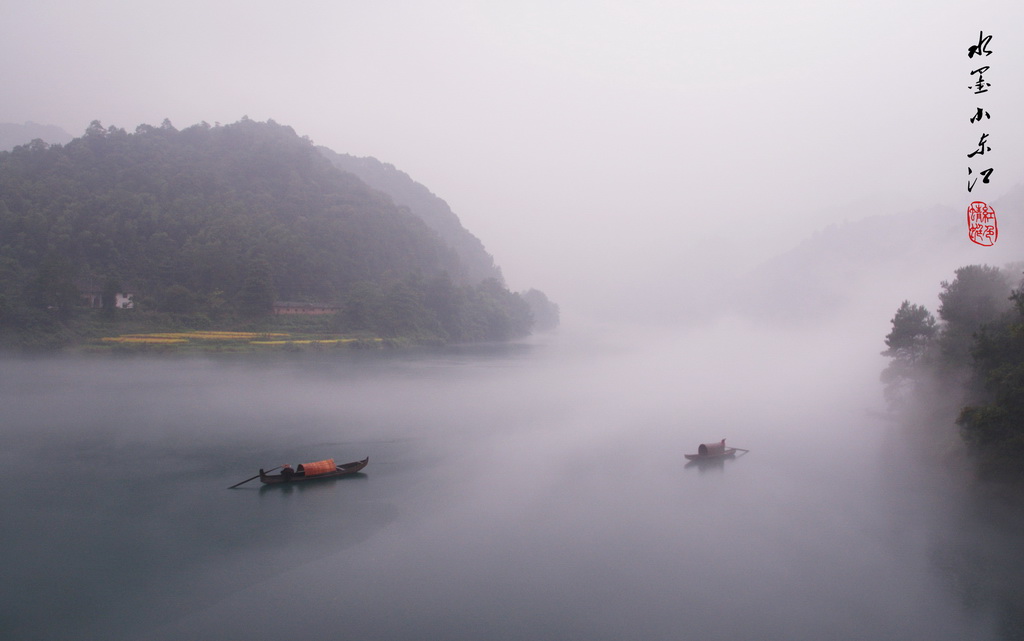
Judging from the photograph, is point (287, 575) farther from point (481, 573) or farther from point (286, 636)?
point (481, 573)

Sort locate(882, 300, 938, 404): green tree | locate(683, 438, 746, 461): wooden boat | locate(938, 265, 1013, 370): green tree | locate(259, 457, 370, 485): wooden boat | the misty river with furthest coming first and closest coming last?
locate(882, 300, 938, 404): green tree → locate(683, 438, 746, 461): wooden boat → locate(938, 265, 1013, 370): green tree → locate(259, 457, 370, 485): wooden boat → the misty river

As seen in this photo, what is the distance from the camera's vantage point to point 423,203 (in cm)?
8494

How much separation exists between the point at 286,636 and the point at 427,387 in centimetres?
1667

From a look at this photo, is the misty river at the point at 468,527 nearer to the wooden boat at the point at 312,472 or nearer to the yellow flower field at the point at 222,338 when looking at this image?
the wooden boat at the point at 312,472

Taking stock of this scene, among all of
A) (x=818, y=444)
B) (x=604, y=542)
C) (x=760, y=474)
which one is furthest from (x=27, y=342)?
(x=818, y=444)

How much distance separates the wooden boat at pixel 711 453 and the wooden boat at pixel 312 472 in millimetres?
7558

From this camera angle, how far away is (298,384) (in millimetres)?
21500

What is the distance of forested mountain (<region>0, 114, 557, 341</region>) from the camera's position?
1276 inches

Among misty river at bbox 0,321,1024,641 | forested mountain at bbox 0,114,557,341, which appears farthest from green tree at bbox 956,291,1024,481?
forested mountain at bbox 0,114,557,341

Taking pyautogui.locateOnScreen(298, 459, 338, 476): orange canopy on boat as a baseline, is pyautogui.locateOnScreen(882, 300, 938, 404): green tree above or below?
above

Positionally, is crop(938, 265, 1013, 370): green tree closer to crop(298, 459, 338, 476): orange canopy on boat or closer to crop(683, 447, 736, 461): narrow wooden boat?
crop(683, 447, 736, 461): narrow wooden boat

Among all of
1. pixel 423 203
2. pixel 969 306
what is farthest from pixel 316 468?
pixel 423 203

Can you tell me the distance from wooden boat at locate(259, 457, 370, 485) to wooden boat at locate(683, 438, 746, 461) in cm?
756

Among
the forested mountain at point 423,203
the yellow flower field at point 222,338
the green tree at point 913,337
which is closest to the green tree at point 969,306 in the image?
the green tree at point 913,337
